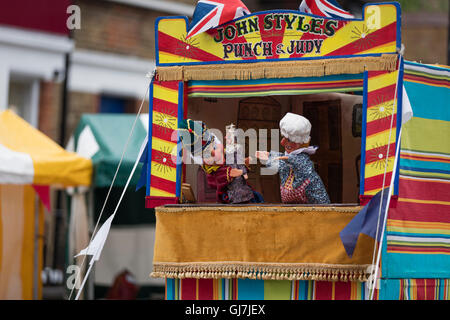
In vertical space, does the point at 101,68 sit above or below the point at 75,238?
above

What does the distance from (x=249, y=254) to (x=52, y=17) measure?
911cm

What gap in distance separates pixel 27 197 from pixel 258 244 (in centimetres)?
499

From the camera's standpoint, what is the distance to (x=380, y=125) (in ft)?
18.3

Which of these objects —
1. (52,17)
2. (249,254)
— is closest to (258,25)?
(249,254)

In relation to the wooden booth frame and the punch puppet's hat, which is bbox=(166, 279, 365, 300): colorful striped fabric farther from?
the punch puppet's hat

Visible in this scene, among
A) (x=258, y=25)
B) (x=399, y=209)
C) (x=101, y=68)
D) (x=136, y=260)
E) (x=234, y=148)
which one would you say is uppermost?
(x=101, y=68)

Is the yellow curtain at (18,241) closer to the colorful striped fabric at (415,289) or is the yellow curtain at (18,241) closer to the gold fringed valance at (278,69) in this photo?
the gold fringed valance at (278,69)

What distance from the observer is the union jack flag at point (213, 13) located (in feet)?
19.8

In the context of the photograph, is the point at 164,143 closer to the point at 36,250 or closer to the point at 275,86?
the point at 275,86

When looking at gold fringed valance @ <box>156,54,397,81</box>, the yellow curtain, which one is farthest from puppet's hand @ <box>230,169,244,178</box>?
the yellow curtain

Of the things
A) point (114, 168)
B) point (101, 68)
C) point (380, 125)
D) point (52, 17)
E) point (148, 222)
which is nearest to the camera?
point (380, 125)

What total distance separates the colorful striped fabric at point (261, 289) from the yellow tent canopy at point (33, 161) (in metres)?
3.22

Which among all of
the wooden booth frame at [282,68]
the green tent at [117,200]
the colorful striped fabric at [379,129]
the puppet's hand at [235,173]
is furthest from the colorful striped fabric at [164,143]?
the green tent at [117,200]

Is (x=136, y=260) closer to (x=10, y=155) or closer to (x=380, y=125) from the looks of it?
(x=10, y=155)
